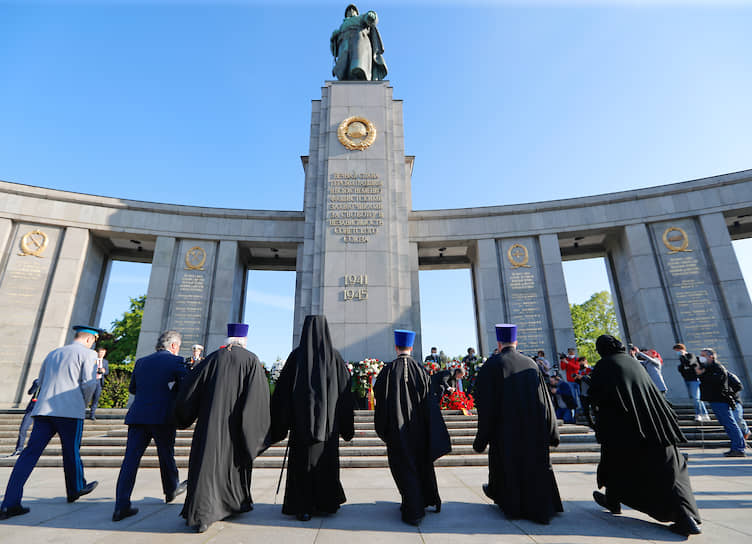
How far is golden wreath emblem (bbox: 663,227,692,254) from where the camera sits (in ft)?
57.3

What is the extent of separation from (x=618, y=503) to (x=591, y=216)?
18.1 m

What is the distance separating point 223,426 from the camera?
392 centimetres

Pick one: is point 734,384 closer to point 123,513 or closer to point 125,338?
point 123,513

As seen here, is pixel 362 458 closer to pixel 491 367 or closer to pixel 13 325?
pixel 491 367

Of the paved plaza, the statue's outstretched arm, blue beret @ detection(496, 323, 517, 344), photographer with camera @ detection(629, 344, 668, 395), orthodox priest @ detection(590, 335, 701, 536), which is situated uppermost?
the statue's outstretched arm

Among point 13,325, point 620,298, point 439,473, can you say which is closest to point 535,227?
point 620,298

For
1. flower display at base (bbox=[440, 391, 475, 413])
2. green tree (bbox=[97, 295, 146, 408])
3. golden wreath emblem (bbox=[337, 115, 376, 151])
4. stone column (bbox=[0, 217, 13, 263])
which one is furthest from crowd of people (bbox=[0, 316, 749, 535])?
green tree (bbox=[97, 295, 146, 408])

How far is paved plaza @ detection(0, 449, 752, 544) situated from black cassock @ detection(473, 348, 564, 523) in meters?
0.18

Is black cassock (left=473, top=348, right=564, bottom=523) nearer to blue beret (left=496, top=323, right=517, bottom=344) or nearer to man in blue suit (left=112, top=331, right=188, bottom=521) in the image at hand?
blue beret (left=496, top=323, right=517, bottom=344)

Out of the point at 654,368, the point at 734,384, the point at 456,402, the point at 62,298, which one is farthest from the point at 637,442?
the point at 62,298

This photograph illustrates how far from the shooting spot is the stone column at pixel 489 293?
18.0 meters

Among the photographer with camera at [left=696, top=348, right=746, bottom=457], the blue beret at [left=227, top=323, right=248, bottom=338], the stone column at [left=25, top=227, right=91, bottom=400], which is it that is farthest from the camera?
the stone column at [left=25, top=227, right=91, bottom=400]

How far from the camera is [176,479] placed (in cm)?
463

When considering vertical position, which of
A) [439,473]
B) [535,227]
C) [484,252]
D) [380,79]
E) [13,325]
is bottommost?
[439,473]
